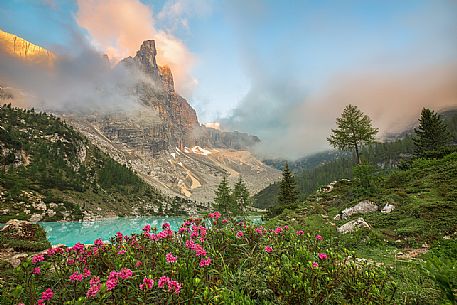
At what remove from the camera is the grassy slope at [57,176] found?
94.2 metres

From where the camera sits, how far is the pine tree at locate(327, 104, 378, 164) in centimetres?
3390

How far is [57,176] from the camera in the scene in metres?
122

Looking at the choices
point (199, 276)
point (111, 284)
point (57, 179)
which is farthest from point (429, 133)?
point (57, 179)

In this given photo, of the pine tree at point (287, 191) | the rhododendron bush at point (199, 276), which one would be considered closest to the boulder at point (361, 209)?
the rhododendron bush at point (199, 276)

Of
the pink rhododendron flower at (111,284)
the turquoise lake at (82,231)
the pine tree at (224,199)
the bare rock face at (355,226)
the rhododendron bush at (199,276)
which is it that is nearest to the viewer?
the pink rhododendron flower at (111,284)

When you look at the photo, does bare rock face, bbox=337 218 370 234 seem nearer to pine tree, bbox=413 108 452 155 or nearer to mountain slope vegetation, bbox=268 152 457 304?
mountain slope vegetation, bbox=268 152 457 304

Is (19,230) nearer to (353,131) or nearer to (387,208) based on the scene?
(387,208)

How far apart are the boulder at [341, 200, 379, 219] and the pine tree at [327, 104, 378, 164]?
16.0 m

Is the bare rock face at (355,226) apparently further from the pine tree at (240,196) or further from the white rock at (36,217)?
the white rock at (36,217)

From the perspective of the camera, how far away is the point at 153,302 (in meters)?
3.74

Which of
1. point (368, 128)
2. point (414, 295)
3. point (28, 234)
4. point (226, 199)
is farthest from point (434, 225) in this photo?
point (226, 199)

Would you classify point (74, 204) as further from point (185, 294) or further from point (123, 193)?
point (185, 294)

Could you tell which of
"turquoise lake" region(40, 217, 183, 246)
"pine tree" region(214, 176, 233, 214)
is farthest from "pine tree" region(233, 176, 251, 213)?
"turquoise lake" region(40, 217, 183, 246)

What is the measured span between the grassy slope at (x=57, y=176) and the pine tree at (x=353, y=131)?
8178cm
